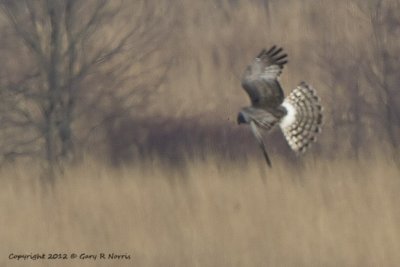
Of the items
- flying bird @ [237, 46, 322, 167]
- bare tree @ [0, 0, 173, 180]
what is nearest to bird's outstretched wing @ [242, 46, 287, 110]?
flying bird @ [237, 46, 322, 167]

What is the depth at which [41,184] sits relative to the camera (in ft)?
32.0

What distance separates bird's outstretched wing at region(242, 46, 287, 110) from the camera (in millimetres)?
9125

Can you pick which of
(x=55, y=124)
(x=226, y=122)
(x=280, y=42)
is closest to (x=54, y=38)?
(x=55, y=124)

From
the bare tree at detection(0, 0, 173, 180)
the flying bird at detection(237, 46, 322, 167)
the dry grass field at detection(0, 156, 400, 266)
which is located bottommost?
the dry grass field at detection(0, 156, 400, 266)

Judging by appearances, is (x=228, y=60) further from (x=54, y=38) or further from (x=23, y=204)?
(x=23, y=204)

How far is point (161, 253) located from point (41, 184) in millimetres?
1811

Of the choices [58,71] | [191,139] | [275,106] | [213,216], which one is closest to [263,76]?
[275,106]

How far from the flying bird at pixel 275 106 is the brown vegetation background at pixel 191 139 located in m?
0.35

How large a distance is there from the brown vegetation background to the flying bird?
1.16 ft

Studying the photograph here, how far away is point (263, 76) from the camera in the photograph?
30.0 ft

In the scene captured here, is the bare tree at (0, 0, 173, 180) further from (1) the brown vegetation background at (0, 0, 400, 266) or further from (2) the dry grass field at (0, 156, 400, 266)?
(2) the dry grass field at (0, 156, 400, 266)

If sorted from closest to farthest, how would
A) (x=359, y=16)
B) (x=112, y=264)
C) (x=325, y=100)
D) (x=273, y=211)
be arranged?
(x=112, y=264), (x=273, y=211), (x=325, y=100), (x=359, y=16)

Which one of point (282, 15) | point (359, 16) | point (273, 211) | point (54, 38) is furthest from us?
point (282, 15)

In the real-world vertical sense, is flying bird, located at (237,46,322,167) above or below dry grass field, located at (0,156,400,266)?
above
